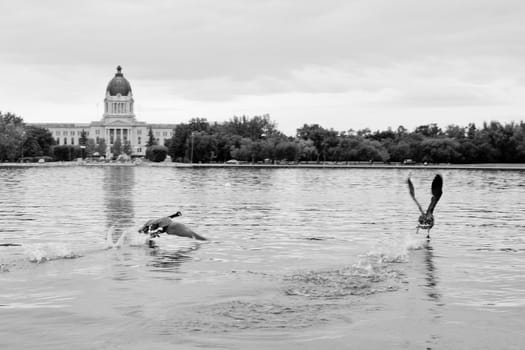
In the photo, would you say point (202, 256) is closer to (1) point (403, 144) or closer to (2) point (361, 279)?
(2) point (361, 279)

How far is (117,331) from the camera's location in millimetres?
11406

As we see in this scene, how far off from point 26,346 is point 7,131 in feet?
546

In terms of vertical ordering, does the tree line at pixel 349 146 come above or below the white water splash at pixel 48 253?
above

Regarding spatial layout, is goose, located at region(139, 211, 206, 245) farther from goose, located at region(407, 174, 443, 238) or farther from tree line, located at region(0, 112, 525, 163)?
tree line, located at region(0, 112, 525, 163)

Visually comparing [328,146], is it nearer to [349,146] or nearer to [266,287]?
[349,146]

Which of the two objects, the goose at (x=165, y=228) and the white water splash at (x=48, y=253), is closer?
the white water splash at (x=48, y=253)

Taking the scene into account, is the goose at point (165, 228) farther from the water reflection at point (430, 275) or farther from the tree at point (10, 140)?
the tree at point (10, 140)

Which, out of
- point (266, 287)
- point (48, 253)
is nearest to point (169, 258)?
point (48, 253)

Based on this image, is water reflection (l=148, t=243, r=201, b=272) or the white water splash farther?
the white water splash

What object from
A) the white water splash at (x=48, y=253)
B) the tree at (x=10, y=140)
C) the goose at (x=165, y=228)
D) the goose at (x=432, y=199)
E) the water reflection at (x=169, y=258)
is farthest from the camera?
the tree at (x=10, y=140)

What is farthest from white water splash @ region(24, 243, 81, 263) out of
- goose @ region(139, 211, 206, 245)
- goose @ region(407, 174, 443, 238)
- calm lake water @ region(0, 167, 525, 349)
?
goose @ region(407, 174, 443, 238)

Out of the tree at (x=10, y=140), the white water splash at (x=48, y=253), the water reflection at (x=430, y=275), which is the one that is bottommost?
the water reflection at (x=430, y=275)

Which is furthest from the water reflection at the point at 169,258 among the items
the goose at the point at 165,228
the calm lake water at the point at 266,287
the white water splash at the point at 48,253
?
the white water splash at the point at 48,253

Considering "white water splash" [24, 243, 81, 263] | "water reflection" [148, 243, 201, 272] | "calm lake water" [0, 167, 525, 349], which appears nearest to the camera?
"calm lake water" [0, 167, 525, 349]
